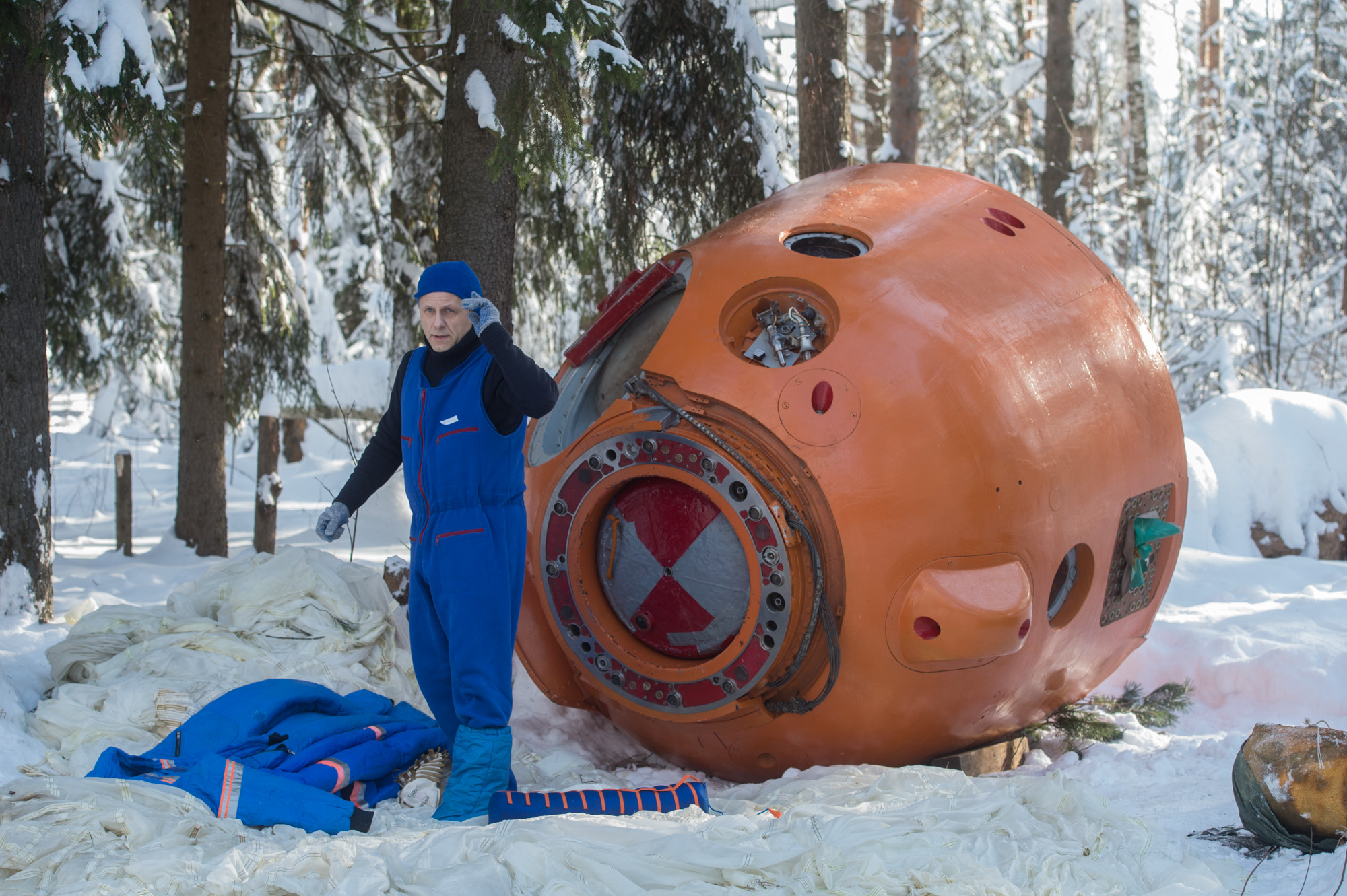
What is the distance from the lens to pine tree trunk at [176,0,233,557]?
6.93 meters

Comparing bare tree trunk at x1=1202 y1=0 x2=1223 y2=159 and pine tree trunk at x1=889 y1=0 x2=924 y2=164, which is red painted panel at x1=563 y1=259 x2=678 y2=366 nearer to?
pine tree trunk at x1=889 y1=0 x2=924 y2=164

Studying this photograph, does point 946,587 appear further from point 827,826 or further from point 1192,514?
point 1192,514

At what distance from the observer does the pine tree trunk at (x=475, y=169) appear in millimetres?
4637

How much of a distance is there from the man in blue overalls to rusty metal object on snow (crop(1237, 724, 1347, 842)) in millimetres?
2094

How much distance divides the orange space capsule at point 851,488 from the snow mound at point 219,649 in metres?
0.90

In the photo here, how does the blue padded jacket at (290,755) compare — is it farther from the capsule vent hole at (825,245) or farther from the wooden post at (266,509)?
the wooden post at (266,509)

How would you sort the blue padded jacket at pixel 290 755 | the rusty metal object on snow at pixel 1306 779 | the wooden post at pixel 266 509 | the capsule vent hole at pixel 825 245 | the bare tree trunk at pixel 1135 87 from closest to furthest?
1. the rusty metal object on snow at pixel 1306 779
2. the blue padded jacket at pixel 290 755
3. the capsule vent hole at pixel 825 245
4. the wooden post at pixel 266 509
5. the bare tree trunk at pixel 1135 87

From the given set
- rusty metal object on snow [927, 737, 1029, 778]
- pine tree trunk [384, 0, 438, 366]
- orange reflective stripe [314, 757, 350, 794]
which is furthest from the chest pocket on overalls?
pine tree trunk [384, 0, 438, 366]

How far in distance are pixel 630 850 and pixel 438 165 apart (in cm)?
600

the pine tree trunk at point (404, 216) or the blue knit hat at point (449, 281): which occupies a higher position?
the pine tree trunk at point (404, 216)

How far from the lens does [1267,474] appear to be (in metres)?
7.28

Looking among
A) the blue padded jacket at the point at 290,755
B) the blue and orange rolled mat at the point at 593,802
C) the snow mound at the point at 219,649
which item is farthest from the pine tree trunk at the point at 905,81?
the blue and orange rolled mat at the point at 593,802

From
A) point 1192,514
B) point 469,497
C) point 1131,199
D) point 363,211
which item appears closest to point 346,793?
point 469,497

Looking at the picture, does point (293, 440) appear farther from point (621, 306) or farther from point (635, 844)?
point (635, 844)
